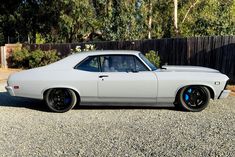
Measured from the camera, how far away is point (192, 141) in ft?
19.3

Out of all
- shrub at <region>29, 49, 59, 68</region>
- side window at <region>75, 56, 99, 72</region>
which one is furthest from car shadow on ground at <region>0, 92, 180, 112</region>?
shrub at <region>29, 49, 59, 68</region>

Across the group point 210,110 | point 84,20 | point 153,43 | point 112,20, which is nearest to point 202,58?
point 153,43

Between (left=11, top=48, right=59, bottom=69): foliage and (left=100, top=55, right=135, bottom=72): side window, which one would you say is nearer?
(left=100, top=55, right=135, bottom=72): side window

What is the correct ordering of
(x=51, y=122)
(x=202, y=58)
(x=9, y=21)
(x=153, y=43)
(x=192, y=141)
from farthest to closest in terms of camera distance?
(x=9, y=21) → (x=153, y=43) → (x=202, y=58) → (x=51, y=122) → (x=192, y=141)

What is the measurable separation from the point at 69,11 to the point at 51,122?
22.5 metres

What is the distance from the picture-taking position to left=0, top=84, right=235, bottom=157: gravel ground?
18.0ft

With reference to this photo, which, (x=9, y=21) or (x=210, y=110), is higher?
(x=9, y=21)

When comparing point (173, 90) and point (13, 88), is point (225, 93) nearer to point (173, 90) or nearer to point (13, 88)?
point (173, 90)

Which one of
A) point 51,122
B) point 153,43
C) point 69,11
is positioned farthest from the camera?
point 69,11

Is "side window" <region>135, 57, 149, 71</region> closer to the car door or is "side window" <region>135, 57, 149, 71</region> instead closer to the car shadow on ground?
the car door

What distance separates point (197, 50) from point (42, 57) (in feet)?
33.6

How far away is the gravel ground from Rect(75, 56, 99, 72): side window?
971 mm

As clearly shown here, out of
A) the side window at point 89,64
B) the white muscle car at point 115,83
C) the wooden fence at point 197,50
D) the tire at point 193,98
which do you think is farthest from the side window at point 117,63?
the wooden fence at point 197,50

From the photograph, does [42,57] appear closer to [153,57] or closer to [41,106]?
[153,57]
